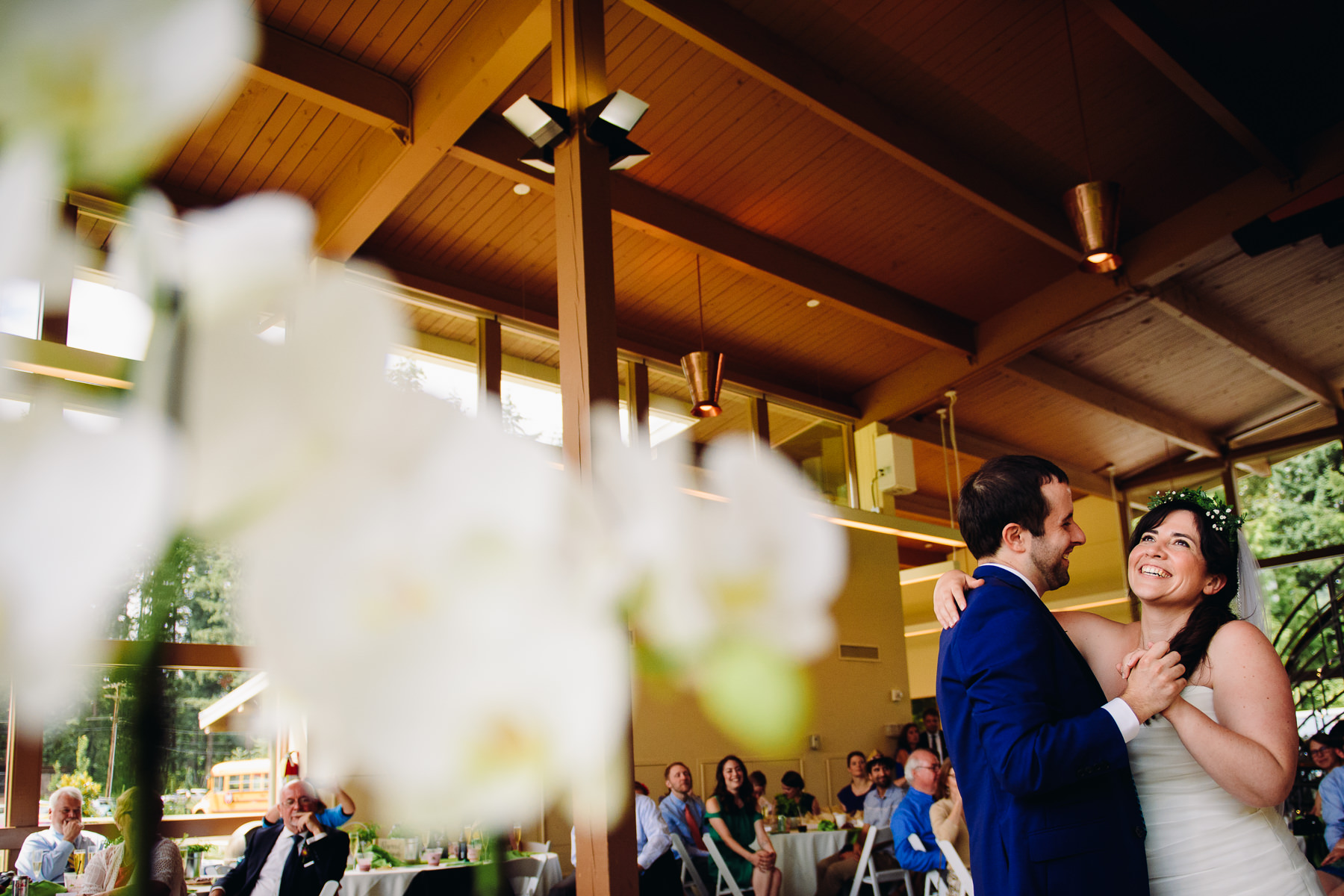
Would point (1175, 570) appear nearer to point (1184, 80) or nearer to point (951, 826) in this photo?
point (951, 826)

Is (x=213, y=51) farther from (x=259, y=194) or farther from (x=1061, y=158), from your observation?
(x=1061, y=158)

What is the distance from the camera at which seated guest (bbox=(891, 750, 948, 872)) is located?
14.2 ft

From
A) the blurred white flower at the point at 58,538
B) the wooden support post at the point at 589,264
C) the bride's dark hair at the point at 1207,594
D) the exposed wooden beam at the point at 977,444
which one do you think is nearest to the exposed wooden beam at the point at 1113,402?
the exposed wooden beam at the point at 977,444

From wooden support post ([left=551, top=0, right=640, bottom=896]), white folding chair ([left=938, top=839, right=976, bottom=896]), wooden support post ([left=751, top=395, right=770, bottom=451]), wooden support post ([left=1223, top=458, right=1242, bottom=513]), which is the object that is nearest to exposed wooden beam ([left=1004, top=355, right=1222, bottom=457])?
wooden support post ([left=1223, top=458, right=1242, bottom=513])

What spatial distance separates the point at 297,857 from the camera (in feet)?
1.73

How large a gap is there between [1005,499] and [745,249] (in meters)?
4.46

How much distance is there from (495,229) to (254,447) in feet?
16.6

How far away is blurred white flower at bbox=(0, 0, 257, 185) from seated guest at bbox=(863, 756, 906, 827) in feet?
20.8

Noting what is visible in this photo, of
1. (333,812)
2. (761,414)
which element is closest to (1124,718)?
(333,812)

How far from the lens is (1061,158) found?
539cm

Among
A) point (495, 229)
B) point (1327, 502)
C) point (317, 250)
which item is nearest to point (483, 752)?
point (317, 250)

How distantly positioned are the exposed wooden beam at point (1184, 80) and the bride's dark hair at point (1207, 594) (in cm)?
334

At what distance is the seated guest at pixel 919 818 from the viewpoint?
433cm

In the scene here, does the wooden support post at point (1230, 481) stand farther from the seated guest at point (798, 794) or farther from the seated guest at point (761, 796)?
the seated guest at point (761, 796)
